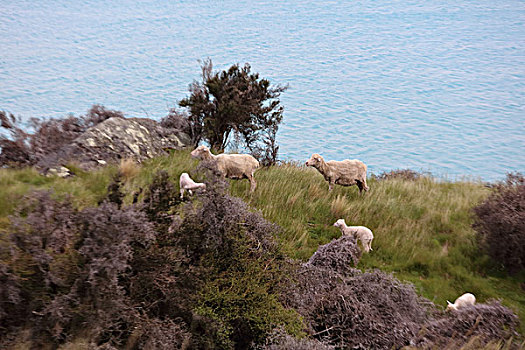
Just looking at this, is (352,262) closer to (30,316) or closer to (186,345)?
(186,345)

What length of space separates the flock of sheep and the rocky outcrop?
147 cm

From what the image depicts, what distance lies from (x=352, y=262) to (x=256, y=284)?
8.81ft

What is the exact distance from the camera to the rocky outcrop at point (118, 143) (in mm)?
7621

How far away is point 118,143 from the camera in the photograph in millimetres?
8648

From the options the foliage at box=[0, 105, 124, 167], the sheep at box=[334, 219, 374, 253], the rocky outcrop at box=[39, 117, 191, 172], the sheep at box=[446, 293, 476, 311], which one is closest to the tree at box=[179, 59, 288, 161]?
the rocky outcrop at box=[39, 117, 191, 172]

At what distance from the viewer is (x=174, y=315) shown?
4.29m

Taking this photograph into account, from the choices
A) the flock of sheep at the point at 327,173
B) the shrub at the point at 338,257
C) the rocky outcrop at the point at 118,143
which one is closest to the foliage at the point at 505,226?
the flock of sheep at the point at 327,173

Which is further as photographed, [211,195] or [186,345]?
[211,195]

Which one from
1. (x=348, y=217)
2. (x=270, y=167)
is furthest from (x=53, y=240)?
(x=270, y=167)

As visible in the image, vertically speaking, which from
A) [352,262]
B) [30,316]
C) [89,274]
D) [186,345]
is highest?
[89,274]

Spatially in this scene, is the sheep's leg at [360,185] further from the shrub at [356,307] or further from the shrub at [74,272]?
the shrub at [74,272]

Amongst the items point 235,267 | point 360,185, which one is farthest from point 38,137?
point 360,185

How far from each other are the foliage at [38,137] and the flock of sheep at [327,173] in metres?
2.40

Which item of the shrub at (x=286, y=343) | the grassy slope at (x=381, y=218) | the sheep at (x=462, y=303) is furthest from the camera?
the grassy slope at (x=381, y=218)
